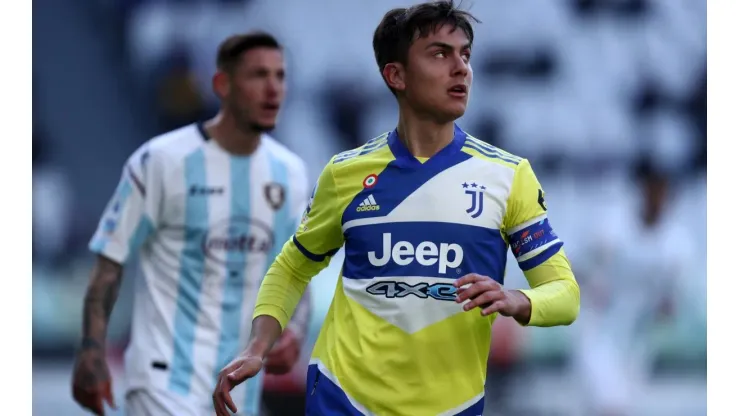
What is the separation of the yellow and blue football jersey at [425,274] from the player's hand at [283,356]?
201 centimetres

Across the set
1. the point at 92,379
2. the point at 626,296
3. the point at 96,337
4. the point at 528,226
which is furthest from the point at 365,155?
the point at 626,296

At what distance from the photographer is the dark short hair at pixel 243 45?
6.11 metres

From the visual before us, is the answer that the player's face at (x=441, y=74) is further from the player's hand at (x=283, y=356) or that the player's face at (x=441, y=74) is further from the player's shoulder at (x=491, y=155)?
the player's hand at (x=283, y=356)

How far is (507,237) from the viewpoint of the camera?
3.63 meters

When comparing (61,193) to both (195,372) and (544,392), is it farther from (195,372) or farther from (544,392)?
(544,392)

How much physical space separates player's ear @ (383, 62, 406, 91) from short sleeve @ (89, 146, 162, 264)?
84.0 inches

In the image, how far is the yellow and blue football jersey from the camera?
3.53m

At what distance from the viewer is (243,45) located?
6.14 metres

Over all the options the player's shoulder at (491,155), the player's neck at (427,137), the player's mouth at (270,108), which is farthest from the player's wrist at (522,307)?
the player's mouth at (270,108)

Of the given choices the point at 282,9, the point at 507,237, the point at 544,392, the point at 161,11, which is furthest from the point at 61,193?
the point at 507,237

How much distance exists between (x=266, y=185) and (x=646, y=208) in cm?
336

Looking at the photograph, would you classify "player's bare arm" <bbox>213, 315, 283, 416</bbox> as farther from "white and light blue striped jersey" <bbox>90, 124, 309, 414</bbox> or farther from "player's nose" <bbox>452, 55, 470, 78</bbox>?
"white and light blue striped jersey" <bbox>90, 124, 309, 414</bbox>

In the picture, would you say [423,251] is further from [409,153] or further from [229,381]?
[229,381]
